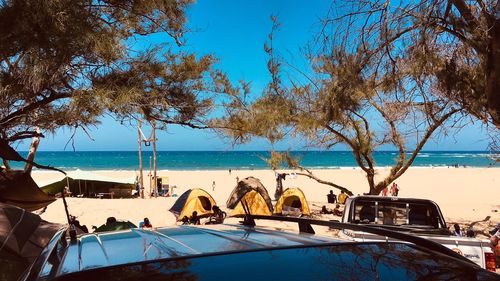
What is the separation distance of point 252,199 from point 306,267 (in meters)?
12.7

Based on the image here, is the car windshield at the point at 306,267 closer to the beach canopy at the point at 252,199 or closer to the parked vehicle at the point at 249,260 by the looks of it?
the parked vehicle at the point at 249,260

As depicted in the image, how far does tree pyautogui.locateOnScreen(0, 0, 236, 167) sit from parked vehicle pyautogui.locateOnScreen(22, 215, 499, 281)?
331 cm

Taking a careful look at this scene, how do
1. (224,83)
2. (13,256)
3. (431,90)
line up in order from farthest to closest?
(224,83)
(431,90)
(13,256)

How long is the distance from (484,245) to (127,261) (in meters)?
4.58

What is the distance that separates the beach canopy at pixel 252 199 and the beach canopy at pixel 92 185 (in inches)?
425

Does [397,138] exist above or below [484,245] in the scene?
above

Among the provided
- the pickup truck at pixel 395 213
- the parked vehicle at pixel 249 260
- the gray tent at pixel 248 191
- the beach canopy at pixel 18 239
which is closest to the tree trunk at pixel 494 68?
the pickup truck at pixel 395 213

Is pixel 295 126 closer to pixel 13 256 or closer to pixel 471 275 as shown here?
pixel 13 256

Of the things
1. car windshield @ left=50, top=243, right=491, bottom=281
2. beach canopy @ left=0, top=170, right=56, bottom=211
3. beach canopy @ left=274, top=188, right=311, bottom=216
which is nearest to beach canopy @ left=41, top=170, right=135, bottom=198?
beach canopy @ left=274, top=188, right=311, bottom=216

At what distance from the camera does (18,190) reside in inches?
343

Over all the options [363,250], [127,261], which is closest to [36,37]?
[127,261]

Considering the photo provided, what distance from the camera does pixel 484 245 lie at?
5.04 m

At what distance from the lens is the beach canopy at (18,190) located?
8477mm

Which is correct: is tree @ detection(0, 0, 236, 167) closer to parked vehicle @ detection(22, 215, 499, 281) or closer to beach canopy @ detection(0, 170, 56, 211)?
beach canopy @ detection(0, 170, 56, 211)
